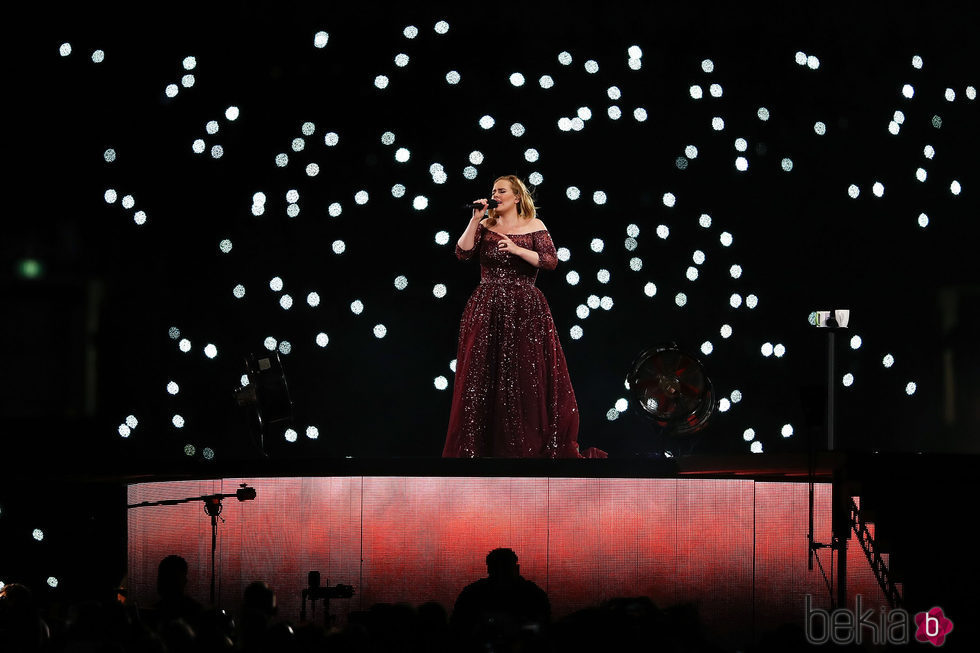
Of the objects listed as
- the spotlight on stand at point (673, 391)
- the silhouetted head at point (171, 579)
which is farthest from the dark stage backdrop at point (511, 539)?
the silhouetted head at point (171, 579)

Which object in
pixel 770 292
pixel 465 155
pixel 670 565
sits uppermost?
pixel 465 155

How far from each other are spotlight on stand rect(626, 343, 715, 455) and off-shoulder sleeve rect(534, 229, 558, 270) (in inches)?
24.9

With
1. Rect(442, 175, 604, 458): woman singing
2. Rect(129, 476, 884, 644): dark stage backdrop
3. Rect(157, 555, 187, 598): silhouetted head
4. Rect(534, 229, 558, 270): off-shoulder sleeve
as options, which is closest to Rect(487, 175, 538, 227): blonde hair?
Rect(442, 175, 604, 458): woman singing

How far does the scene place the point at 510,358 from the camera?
6.19m

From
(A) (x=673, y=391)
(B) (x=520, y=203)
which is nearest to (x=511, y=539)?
(A) (x=673, y=391)

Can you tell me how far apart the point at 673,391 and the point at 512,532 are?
1078 millimetres

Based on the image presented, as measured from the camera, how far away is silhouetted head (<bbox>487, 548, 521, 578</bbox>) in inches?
166

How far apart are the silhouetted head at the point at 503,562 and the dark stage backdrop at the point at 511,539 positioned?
1208 millimetres

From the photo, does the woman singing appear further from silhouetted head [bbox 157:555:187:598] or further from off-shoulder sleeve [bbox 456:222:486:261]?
silhouetted head [bbox 157:555:187:598]

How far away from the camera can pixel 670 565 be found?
542 cm

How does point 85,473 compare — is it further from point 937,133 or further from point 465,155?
point 937,133

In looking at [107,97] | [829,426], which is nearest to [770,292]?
[829,426]

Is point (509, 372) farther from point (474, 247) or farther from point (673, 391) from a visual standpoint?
point (673, 391)

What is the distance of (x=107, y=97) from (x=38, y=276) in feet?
3.92
